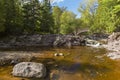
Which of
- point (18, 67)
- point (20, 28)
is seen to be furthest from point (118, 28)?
point (18, 67)

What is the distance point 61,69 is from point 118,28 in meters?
38.8

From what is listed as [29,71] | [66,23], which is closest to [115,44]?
[29,71]

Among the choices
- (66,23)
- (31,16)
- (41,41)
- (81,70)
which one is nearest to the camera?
(81,70)

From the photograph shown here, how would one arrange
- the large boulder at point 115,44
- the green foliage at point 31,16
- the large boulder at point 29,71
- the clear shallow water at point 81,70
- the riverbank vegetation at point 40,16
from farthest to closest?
1. the green foliage at point 31,16
2. the riverbank vegetation at point 40,16
3. the large boulder at point 115,44
4. the clear shallow water at point 81,70
5. the large boulder at point 29,71

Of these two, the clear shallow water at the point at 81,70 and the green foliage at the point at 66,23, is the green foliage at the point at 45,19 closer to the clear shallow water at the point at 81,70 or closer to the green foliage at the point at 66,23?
the green foliage at the point at 66,23

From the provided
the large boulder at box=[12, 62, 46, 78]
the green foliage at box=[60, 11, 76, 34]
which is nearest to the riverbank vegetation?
the green foliage at box=[60, 11, 76, 34]

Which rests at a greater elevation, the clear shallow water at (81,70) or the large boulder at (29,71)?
the large boulder at (29,71)

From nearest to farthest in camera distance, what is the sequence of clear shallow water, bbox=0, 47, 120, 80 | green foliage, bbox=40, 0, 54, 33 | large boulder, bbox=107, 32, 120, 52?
clear shallow water, bbox=0, 47, 120, 80 < large boulder, bbox=107, 32, 120, 52 < green foliage, bbox=40, 0, 54, 33

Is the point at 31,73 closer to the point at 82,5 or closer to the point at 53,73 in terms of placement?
the point at 53,73

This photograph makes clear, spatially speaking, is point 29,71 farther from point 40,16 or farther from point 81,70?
point 40,16

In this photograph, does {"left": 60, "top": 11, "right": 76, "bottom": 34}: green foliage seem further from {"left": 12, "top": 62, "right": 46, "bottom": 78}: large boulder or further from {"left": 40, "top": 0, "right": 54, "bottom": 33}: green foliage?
{"left": 12, "top": 62, "right": 46, "bottom": 78}: large boulder

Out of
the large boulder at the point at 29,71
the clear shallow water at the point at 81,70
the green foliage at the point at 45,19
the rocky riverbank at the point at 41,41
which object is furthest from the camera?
the green foliage at the point at 45,19

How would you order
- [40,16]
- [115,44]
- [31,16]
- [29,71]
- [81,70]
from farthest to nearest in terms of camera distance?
[40,16] < [31,16] < [115,44] < [81,70] < [29,71]

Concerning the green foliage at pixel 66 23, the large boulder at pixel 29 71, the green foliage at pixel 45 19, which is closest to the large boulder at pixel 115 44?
the large boulder at pixel 29 71
